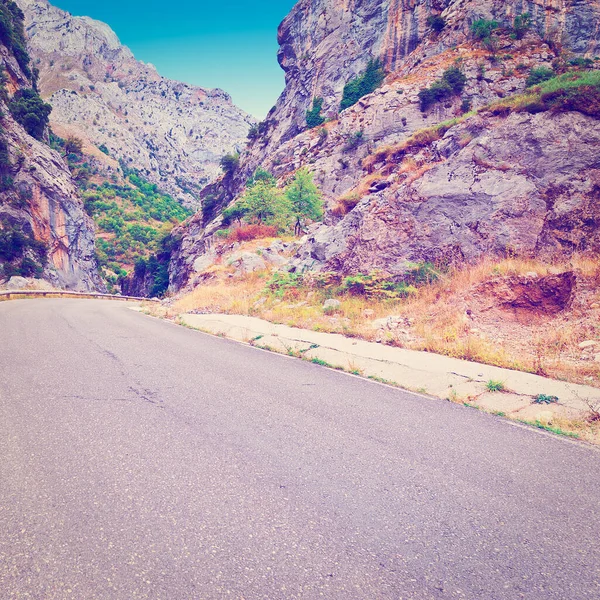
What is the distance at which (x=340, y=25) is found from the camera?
6022cm

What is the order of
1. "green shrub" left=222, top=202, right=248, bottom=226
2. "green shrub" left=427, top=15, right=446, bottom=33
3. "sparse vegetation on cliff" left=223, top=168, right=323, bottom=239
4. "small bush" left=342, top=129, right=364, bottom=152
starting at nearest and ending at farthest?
"sparse vegetation on cliff" left=223, top=168, right=323, bottom=239
"green shrub" left=222, top=202, right=248, bottom=226
"small bush" left=342, top=129, right=364, bottom=152
"green shrub" left=427, top=15, right=446, bottom=33

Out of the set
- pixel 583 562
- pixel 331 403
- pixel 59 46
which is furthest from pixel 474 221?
pixel 59 46

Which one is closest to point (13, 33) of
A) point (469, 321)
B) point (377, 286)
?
point (377, 286)

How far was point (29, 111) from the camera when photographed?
1833 inches

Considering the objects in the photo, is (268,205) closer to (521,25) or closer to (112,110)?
(521,25)

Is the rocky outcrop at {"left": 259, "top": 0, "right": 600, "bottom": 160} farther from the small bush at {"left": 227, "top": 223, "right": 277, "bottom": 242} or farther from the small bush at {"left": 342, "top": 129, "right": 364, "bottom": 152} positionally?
the small bush at {"left": 227, "top": 223, "right": 277, "bottom": 242}

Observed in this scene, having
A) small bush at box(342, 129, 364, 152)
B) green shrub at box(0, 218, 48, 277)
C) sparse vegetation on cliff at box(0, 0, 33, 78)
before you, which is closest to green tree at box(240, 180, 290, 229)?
small bush at box(342, 129, 364, 152)

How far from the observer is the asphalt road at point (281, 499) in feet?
6.63

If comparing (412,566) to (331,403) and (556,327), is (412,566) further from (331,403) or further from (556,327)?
(556,327)

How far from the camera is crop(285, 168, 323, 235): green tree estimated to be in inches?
1147

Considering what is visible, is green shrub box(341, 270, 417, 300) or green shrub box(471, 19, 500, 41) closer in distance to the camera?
green shrub box(341, 270, 417, 300)

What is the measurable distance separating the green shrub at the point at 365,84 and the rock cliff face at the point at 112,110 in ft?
368

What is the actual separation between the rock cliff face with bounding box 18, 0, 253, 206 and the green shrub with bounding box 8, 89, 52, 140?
92.4 meters

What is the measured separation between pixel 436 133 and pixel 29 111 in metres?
57.1
